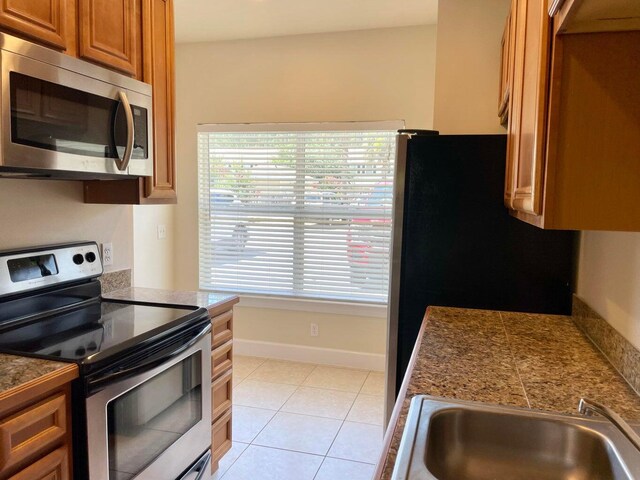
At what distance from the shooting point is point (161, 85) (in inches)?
87.7

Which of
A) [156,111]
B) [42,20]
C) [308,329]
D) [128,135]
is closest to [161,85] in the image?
[156,111]

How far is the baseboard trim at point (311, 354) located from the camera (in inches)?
148

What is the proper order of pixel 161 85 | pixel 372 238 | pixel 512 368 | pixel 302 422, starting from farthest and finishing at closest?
pixel 372 238
pixel 302 422
pixel 161 85
pixel 512 368

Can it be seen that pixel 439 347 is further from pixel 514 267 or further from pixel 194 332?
pixel 194 332

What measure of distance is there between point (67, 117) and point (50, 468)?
1096 mm

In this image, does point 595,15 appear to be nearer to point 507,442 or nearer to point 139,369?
point 507,442

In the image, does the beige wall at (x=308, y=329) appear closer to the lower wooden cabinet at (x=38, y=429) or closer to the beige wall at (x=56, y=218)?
the beige wall at (x=56, y=218)

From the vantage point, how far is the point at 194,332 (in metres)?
1.92

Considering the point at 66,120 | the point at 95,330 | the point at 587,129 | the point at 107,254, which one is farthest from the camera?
the point at 107,254

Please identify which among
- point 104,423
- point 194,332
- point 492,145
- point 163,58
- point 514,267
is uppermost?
point 163,58

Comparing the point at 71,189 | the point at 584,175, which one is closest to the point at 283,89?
the point at 71,189

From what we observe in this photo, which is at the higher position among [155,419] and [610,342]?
[610,342]

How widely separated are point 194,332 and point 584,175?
1486mm

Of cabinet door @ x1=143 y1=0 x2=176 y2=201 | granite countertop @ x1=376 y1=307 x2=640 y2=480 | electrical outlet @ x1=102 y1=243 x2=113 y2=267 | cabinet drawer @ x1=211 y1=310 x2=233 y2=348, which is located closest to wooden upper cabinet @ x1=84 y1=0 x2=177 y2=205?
cabinet door @ x1=143 y1=0 x2=176 y2=201
